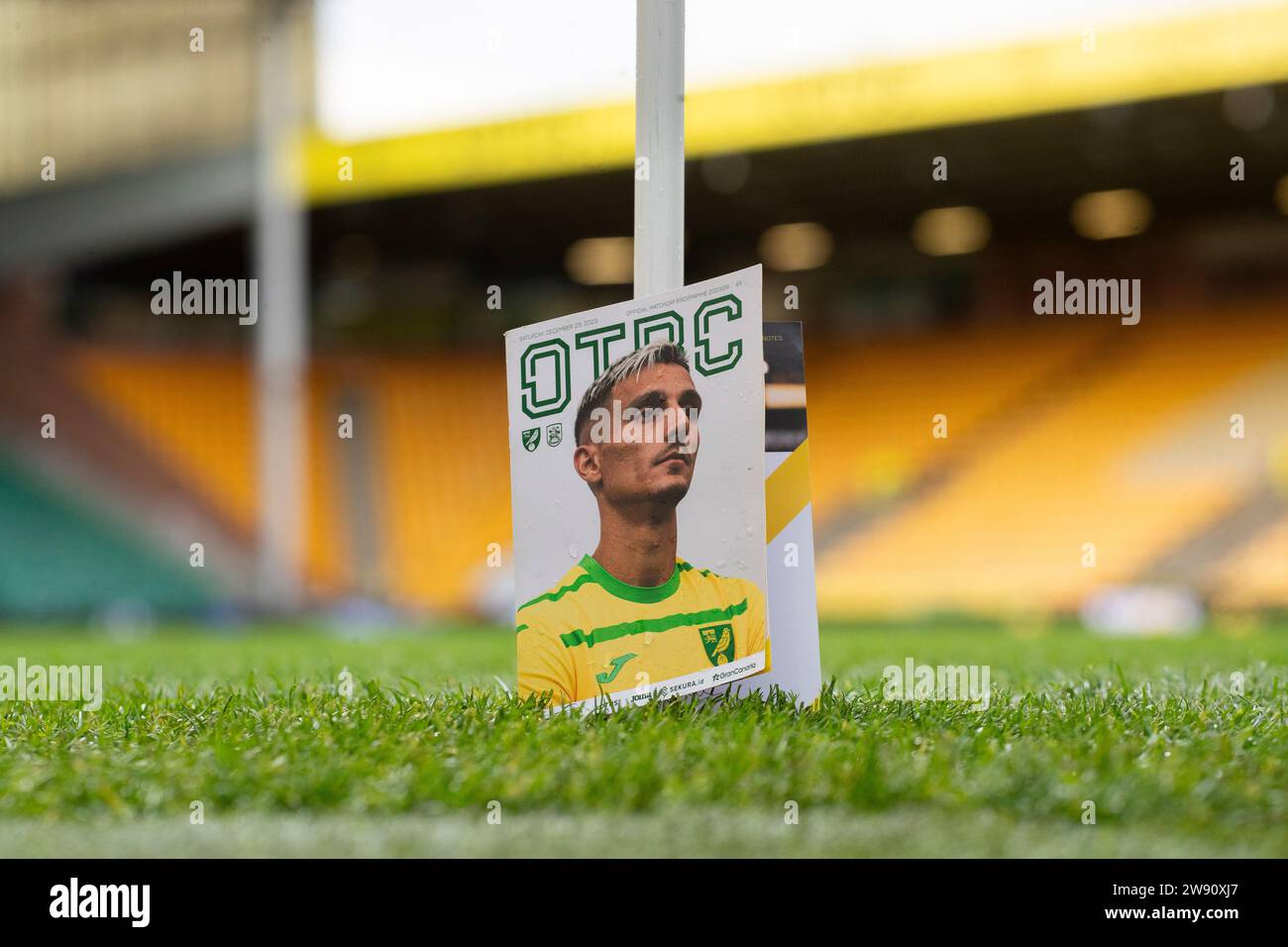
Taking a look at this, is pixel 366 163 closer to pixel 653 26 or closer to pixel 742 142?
pixel 742 142

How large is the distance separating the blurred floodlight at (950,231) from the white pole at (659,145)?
49.2 ft

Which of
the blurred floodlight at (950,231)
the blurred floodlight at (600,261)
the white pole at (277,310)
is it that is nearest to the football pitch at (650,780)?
the white pole at (277,310)

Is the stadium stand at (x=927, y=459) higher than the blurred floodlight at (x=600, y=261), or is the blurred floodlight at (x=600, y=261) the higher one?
the blurred floodlight at (x=600, y=261)

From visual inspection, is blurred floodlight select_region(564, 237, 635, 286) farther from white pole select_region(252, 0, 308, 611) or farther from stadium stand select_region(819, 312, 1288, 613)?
stadium stand select_region(819, 312, 1288, 613)

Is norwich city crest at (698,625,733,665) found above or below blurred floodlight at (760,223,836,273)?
below

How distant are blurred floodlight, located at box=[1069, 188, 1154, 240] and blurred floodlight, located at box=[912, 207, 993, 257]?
1340 mm

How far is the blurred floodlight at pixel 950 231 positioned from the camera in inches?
706

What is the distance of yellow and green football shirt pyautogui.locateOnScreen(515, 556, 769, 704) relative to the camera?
10.1ft

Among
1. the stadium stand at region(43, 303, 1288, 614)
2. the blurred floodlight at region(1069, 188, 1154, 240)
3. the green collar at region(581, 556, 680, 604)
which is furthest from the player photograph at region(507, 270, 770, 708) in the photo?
the blurred floodlight at region(1069, 188, 1154, 240)

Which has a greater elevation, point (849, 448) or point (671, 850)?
point (849, 448)

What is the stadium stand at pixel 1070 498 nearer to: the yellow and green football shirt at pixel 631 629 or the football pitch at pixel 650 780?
the football pitch at pixel 650 780
